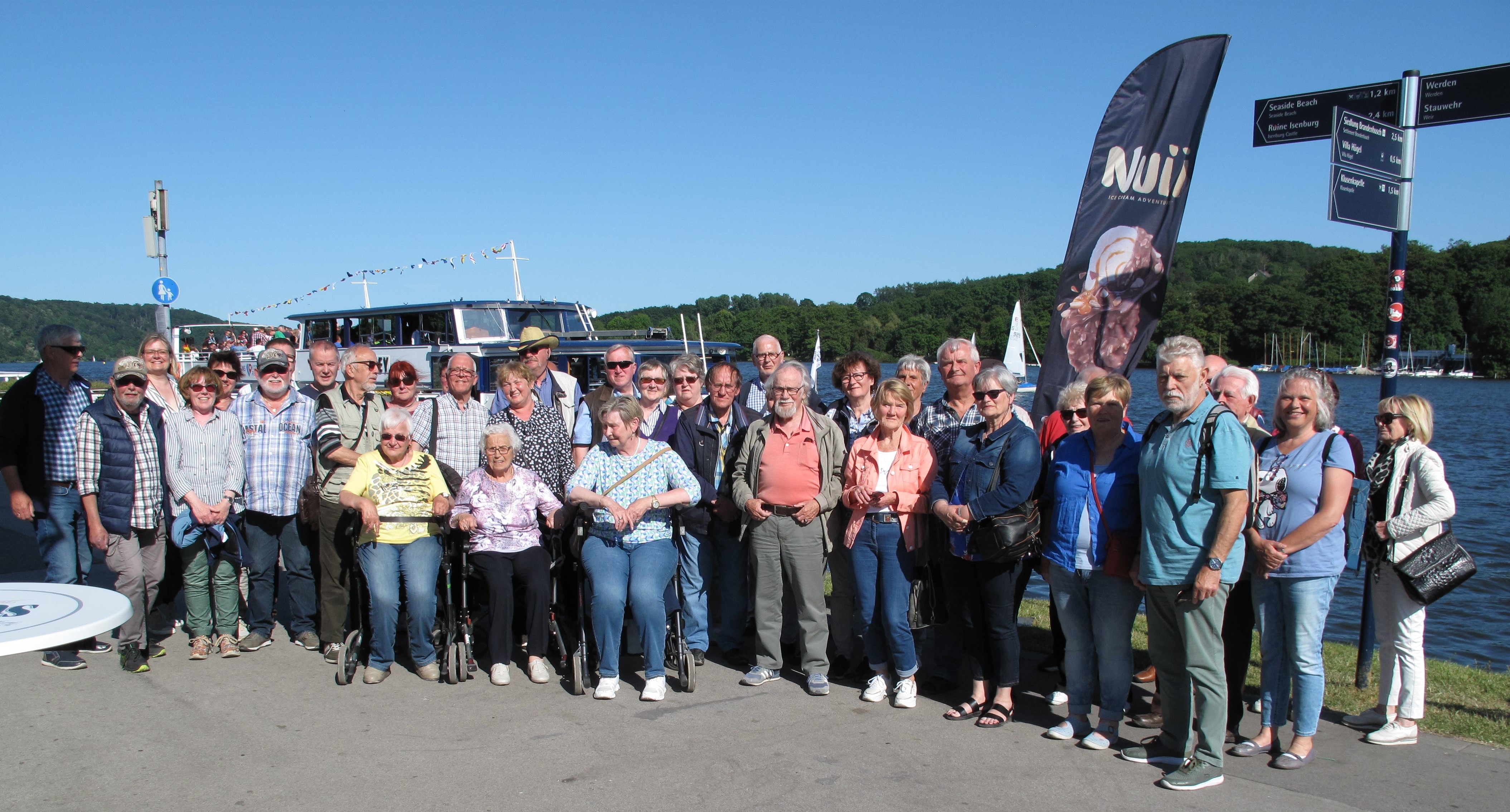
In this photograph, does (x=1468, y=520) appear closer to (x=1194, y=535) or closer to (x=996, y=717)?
(x=996, y=717)

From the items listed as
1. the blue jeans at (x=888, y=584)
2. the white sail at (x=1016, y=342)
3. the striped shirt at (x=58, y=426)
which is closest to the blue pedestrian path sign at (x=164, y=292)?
the striped shirt at (x=58, y=426)

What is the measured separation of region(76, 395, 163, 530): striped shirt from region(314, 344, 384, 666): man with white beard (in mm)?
893

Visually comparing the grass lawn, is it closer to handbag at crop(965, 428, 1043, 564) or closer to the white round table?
handbag at crop(965, 428, 1043, 564)

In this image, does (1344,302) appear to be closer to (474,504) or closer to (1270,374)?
(1270,374)

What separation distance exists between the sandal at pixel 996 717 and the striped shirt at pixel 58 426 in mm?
5306

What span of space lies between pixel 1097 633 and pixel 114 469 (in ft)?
18.2

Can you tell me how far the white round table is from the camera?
3099mm

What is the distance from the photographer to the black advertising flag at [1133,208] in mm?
6008

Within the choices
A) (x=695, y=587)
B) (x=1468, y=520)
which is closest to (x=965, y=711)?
(x=695, y=587)

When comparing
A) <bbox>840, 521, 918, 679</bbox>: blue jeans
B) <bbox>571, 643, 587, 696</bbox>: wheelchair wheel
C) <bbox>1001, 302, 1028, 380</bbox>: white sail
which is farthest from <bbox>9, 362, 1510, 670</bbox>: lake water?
<bbox>571, 643, 587, 696</bbox>: wheelchair wheel

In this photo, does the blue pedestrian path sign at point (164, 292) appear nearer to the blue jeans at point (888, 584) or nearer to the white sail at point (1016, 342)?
the blue jeans at point (888, 584)

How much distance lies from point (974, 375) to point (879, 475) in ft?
3.10

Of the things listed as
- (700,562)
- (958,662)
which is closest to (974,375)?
(958,662)

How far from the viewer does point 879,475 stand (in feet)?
16.5
